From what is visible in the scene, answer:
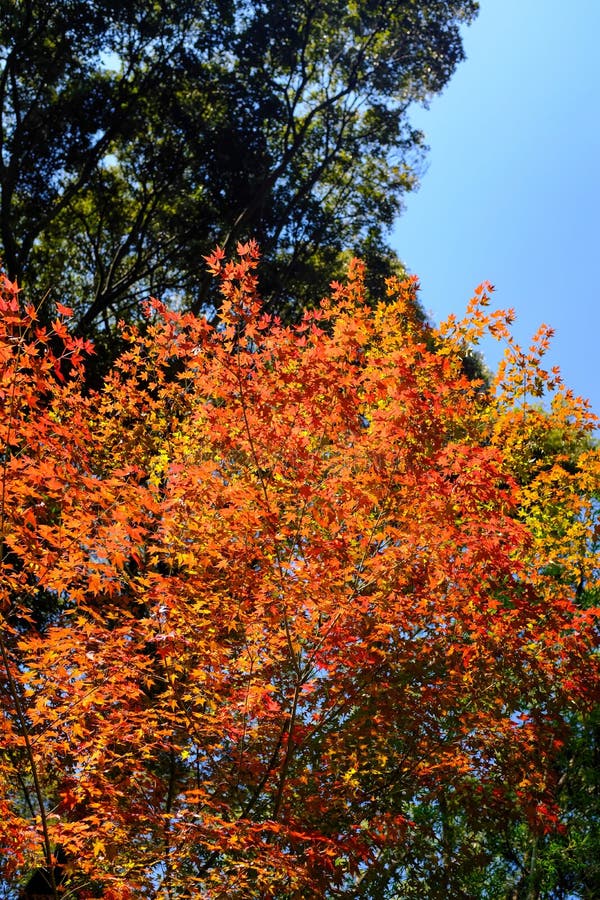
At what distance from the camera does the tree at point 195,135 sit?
14.7 meters

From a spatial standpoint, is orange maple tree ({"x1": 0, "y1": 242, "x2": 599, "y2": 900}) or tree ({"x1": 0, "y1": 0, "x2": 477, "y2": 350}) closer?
orange maple tree ({"x1": 0, "y1": 242, "x2": 599, "y2": 900})

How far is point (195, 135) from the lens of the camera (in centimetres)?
1555

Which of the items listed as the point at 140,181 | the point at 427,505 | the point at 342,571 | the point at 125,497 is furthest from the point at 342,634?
the point at 140,181

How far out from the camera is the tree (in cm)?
1466

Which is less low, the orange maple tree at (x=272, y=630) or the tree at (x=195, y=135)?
the tree at (x=195, y=135)

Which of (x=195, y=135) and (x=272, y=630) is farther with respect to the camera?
(x=195, y=135)

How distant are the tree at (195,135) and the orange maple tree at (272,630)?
883cm

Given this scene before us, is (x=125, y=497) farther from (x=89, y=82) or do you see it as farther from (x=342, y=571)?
(x=89, y=82)

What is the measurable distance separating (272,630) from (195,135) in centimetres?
1264

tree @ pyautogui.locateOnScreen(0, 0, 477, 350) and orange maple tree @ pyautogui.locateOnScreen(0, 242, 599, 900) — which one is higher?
tree @ pyautogui.locateOnScreen(0, 0, 477, 350)

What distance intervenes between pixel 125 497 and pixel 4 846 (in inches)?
104

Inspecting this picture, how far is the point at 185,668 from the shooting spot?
570 centimetres

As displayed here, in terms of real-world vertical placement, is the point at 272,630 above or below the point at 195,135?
below

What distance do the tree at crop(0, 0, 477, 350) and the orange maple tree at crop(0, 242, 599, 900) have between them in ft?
29.0
